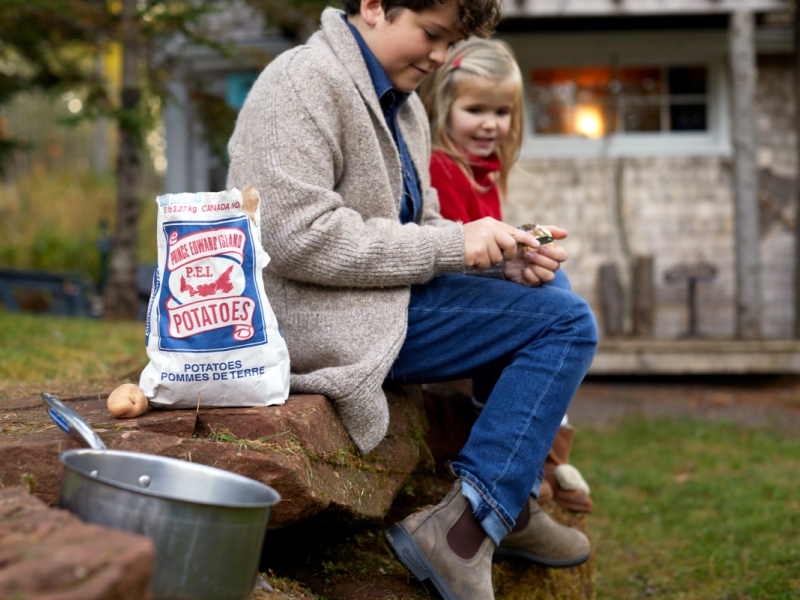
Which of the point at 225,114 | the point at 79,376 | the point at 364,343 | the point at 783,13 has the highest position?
the point at 783,13

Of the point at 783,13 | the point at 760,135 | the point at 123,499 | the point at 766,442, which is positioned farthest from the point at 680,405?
the point at 123,499

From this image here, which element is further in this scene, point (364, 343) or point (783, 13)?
point (783, 13)

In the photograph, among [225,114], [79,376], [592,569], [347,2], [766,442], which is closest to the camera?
[347,2]

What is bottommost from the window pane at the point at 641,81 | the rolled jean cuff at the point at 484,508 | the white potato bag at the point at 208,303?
the rolled jean cuff at the point at 484,508

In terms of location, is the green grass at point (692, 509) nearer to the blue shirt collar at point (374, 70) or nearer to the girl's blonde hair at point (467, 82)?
the girl's blonde hair at point (467, 82)

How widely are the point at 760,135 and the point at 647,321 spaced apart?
2.27 m

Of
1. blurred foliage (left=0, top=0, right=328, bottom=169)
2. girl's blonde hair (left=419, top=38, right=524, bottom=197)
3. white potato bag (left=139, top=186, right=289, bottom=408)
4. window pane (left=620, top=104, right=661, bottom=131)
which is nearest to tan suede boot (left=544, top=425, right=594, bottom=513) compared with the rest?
girl's blonde hair (left=419, top=38, right=524, bottom=197)

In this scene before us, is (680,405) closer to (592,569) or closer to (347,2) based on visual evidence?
(592,569)

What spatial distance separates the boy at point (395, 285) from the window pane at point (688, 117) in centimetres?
729

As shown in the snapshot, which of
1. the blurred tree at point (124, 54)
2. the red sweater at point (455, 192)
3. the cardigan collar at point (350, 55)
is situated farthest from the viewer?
the blurred tree at point (124, 54)

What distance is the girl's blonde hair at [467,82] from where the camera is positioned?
3.21 meters

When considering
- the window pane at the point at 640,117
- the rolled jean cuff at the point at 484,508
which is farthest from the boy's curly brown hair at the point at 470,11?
the window pane at the point at 640,117

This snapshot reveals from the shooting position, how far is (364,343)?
2.26 meters

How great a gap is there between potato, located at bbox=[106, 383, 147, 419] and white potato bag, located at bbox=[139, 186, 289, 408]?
6cm
